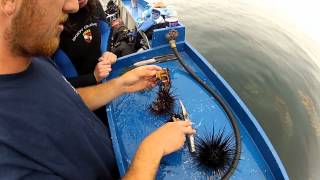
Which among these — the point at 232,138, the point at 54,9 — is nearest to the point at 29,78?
the point at 54,9

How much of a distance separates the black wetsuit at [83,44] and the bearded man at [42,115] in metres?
0.92

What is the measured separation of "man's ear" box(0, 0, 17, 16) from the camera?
92cm

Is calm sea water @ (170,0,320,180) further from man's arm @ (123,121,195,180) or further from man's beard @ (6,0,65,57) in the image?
man's beard @ (6,0,65,57)

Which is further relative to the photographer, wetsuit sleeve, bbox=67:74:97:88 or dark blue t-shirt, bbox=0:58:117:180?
wetsuit sleeve, bbox=67:74:97:88

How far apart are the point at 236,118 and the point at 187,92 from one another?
0.43 metres

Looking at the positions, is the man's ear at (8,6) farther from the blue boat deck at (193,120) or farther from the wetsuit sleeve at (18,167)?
the blue boat deck at (193,120)

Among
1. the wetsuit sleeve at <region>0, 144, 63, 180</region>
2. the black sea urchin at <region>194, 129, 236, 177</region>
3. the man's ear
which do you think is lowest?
the black sea urchin at <region>194, 129, 236, 177</region>

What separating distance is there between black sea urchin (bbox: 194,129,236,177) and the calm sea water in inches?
96.8

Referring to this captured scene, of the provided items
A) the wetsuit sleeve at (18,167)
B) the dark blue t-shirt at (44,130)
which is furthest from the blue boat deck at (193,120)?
the wetsuit sleeve at (18,167)

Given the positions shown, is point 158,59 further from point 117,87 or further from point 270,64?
point 270,64

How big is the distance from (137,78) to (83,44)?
2.56 feet

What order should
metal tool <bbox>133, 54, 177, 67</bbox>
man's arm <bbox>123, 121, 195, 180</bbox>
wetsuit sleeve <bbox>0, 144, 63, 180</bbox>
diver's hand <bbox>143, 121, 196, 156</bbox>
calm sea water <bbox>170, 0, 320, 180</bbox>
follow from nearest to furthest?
1. wetsuit sleeve <bbox>0, 144, 63, 180</bbox>
2. man's arm <bbox>123, 121, 195, 180</bbox>
3. diver's hand <bbox>143, 121, 196, 156</bbox>
4. metal tool <bbox>133, 54, 177, 67</bbox>
5. calm sea water <bbox>170, 0, 320, 180</bbox>

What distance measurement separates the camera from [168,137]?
1.50 m

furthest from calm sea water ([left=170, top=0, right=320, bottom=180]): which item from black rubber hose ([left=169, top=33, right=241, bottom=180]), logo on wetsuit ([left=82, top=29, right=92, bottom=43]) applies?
logo on wetsuit ([left=82, top=29, right=92, bottom=43])
